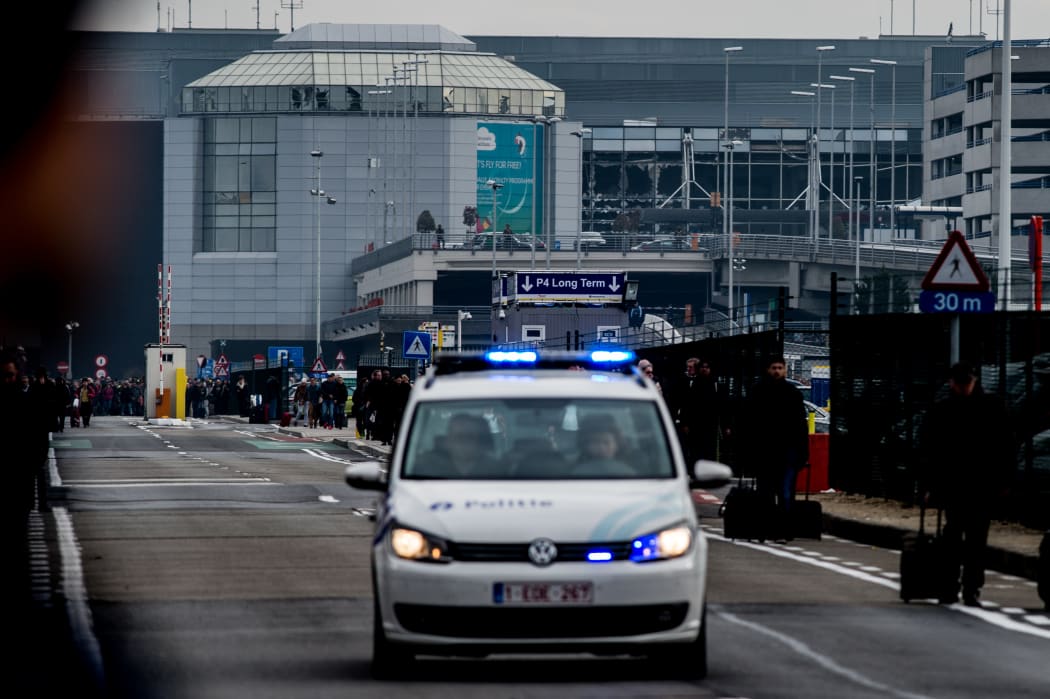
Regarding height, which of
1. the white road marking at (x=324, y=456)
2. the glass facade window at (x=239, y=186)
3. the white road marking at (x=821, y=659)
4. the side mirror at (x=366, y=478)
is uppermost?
the glass facade window at (x=239, y=186)

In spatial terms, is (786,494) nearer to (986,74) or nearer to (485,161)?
(986,74)

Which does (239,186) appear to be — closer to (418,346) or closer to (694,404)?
(418,346)

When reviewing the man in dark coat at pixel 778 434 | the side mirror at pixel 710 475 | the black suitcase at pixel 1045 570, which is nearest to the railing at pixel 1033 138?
the man in dark coat at pixel 778 434

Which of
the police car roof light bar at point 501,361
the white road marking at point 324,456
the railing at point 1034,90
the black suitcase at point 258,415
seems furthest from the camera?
the railing at point 1034,90

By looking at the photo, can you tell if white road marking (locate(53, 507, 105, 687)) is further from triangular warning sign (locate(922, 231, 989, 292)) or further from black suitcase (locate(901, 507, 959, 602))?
triangular warning sign (locate(922, 231, 989, 292))

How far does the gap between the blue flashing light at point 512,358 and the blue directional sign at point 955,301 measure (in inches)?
310

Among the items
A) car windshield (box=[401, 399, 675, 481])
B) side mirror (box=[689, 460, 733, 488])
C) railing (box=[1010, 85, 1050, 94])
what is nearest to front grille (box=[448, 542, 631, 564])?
car windshield (box=[401, 399, 675, 481])

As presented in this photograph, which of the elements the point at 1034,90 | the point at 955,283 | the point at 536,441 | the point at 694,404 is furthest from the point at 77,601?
the point at 1034,90

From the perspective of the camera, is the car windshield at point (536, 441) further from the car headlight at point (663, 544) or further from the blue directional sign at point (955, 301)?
the blue directional sign at point (955, 301)

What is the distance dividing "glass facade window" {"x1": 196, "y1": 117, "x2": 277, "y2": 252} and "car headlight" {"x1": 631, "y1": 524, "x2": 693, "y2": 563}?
143339 millimetres

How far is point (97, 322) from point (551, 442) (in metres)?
5.43

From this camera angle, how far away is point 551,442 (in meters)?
10.5

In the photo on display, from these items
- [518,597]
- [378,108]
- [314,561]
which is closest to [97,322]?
[518,597]

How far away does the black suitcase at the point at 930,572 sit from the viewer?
1441 centimetres
